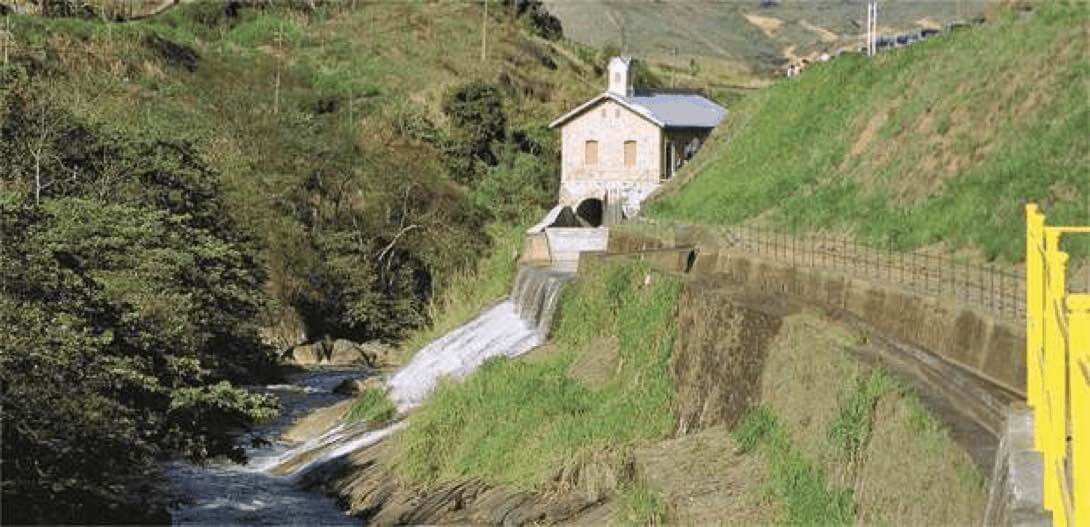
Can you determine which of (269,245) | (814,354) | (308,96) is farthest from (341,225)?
(814,354)

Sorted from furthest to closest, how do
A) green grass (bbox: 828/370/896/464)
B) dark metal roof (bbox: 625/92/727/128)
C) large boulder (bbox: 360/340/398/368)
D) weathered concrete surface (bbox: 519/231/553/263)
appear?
dark metal roof (bbox: 625/92/727/128), large boulder (bbox: 360/340/398/368), weathered concrete surface (bbox: 519/231/553/263), green grass (bbox: 828/370/896/464)

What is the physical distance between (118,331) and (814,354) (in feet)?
36.8

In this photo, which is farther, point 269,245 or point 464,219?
point 464,219

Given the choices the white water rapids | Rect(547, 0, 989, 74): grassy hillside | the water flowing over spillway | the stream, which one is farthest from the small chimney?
Rect(547, 0, 989, 74): grassy hillside

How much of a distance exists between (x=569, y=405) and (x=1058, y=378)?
14790mm

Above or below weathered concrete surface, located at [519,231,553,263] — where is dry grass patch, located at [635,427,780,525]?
below

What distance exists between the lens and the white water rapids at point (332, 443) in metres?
24.2

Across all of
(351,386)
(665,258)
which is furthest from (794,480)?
(351,386)

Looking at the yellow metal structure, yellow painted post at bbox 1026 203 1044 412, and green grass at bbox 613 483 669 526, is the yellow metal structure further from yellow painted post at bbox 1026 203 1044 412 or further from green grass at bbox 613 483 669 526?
green grass at bbox 613 483 669 526

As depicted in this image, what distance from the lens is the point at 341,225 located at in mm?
61312

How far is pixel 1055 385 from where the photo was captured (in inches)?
290

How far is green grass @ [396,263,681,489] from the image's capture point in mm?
19875

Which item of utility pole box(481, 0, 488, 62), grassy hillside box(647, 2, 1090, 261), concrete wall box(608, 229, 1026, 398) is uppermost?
utility pole box(481, 0, 488, 62)

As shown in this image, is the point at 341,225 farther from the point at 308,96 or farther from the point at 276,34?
the point at 276,34
